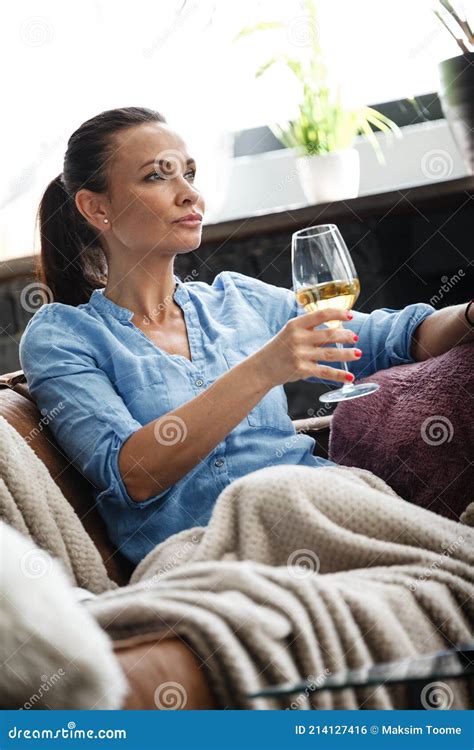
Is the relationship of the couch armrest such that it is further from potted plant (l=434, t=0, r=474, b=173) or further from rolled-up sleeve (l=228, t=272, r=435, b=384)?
potted plant (l=434, t=0, r=474, b=173)

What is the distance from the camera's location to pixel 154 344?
5.84ft

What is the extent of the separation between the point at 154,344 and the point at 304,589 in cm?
79

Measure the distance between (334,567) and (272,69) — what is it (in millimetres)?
1858

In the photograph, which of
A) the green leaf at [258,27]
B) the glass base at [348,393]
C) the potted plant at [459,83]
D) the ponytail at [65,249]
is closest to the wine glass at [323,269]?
the glass base at [348,393]

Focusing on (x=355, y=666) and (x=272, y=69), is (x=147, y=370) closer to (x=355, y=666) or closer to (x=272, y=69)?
(x=355, y=666)

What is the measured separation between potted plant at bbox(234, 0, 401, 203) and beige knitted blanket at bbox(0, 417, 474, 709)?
4.44ft

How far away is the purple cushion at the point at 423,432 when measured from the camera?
160cm

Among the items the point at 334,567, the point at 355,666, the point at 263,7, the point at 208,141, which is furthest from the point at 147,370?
the point at 263,7

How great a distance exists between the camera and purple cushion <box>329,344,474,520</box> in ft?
5.26

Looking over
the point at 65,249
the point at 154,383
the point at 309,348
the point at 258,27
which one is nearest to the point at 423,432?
the point at 309,348

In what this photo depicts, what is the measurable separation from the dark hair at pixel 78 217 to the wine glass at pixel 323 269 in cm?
54

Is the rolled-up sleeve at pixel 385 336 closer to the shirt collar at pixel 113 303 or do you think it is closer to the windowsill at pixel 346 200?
the shirt collar at pixel 113 303

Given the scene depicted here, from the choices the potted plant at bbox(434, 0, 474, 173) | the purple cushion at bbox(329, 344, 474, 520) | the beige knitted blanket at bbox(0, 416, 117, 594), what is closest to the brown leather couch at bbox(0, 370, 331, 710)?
the beige knitted blanket at bbox(0, 416, 117, 594)

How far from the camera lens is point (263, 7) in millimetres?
2764
